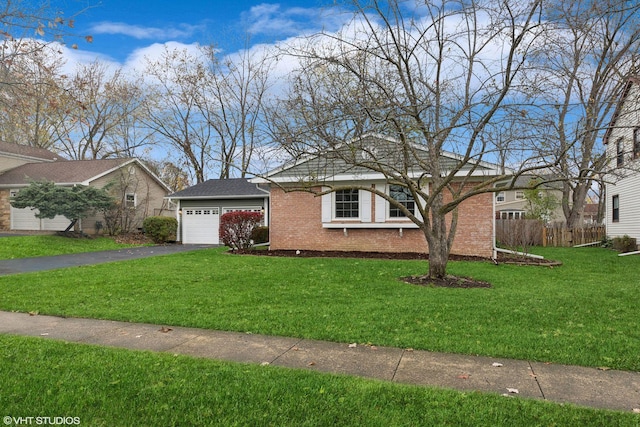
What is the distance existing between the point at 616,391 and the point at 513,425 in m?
1.33

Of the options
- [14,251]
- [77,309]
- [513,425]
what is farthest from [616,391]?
[14,251]

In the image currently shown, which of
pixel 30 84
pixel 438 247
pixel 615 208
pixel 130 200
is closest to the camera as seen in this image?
pixel 30 84

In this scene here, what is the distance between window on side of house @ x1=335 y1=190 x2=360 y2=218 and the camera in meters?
15.0

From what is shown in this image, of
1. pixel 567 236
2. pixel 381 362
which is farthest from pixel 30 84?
pixel 567 236

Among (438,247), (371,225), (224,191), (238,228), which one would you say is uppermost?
(224,191)

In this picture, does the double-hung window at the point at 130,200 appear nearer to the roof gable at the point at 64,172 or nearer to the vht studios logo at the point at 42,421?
the roof gable at the point at 64,172

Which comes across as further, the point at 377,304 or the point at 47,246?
the point at 47,246

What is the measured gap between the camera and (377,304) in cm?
669

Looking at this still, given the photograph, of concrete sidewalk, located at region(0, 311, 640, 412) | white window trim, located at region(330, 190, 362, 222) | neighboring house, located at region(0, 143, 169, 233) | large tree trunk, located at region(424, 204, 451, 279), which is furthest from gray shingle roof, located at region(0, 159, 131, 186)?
large tree trunk, located at region(424, 204, 451, 279)

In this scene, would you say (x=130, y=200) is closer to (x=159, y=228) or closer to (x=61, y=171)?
(x=61, y=171)

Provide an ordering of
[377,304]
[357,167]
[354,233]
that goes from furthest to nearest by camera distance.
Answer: [354,233], [357,167], [377,304]

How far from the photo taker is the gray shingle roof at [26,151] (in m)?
25.2

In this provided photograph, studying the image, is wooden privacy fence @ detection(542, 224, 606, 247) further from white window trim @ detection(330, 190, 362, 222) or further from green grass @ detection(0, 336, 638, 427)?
green grass @ detection(0, 336, 638, 427)

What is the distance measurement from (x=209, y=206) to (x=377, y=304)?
16778 mm
